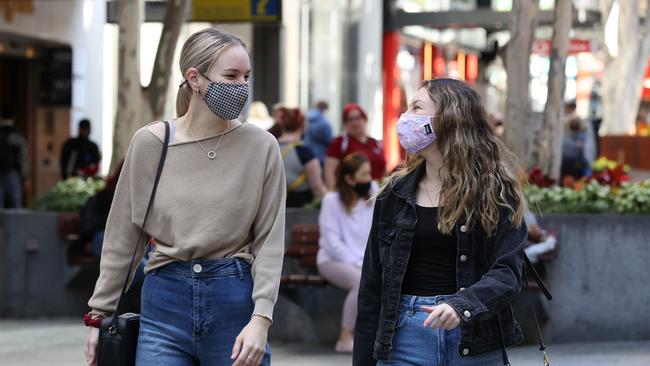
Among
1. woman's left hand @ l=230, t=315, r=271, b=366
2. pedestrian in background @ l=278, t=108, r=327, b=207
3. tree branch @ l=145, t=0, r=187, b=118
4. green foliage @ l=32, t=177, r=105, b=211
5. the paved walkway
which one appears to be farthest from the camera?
tree branch @ l=145, t=0, r=187, b=118

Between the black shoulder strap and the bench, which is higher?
the black shoulder strap

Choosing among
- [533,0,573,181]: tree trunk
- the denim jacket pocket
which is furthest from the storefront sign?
the denim jacket pocket

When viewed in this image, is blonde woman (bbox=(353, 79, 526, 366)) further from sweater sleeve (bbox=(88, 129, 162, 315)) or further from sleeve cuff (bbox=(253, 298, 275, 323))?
sweater sleeve (bbox=(88, 129, 162, 315))

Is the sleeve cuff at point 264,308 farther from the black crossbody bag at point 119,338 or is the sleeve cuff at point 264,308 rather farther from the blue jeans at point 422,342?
the blue jeans at point 422,342

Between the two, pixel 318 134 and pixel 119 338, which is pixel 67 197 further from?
pixel 119 338

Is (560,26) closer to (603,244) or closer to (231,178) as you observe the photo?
(603,244)

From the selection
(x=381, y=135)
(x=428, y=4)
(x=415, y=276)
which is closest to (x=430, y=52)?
(x=428, y=4)

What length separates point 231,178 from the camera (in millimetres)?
4270

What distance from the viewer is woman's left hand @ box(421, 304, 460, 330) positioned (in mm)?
4195

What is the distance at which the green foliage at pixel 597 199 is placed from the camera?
1052 cm

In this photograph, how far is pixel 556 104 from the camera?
13.2 metres

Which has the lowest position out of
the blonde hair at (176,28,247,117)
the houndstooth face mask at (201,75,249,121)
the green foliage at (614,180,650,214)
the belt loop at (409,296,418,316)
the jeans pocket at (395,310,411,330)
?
the green foliage at (614,180,650,214)

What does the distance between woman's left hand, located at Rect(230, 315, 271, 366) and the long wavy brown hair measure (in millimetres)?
715

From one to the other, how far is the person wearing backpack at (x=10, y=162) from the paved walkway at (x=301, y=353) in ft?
24.2
